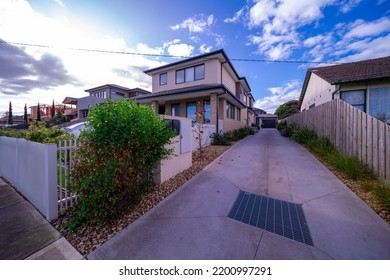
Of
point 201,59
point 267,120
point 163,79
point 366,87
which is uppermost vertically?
point 201,59

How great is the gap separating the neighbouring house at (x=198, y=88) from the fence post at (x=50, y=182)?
8674mm

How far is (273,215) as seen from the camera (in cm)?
301

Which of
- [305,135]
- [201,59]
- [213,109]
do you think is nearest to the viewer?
[305,135]

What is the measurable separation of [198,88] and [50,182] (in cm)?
959

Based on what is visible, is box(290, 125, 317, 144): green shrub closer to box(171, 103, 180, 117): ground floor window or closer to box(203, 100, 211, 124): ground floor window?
box(203, 100, 211, 124): ground floor window

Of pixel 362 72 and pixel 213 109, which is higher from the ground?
pixel 362 72

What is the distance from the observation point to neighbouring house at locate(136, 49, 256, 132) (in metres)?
11.7

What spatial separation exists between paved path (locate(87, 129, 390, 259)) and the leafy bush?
0.56 meters

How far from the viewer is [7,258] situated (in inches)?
85.7

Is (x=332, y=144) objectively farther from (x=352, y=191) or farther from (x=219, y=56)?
(x=219, y=56)

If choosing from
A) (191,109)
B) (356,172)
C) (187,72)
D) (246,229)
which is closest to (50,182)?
(246,229)

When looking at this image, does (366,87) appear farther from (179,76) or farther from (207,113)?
(179,76)

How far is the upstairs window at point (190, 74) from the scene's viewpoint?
533 inches

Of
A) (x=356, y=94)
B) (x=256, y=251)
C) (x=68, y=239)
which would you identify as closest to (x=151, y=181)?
(x=68, y=239)
